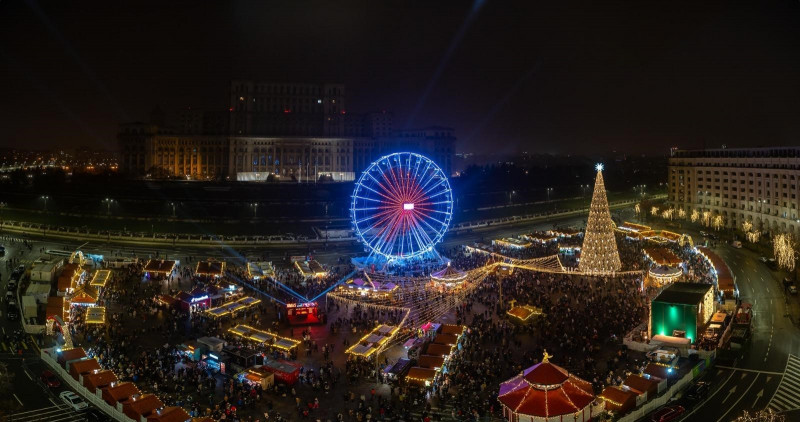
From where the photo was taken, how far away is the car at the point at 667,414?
16.8 meters

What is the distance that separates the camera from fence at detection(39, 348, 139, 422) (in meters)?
17.3

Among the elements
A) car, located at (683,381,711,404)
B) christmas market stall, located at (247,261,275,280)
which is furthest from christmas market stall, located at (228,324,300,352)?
car, located at (683,381,711,404)

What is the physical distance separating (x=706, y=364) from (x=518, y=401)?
9043mm

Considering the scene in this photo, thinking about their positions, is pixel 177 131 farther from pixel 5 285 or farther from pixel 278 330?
pixel 278 330

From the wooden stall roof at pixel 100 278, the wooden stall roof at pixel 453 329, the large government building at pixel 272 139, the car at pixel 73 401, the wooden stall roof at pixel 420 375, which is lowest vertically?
the car at pixel 73 401

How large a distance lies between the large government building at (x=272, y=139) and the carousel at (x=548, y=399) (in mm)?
Answer: 77012

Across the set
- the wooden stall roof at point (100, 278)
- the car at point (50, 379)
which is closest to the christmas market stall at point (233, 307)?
the wooden stall roof at point (100, 278)

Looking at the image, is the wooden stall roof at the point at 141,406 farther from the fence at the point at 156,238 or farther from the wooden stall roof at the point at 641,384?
the fence at the point at 156,238

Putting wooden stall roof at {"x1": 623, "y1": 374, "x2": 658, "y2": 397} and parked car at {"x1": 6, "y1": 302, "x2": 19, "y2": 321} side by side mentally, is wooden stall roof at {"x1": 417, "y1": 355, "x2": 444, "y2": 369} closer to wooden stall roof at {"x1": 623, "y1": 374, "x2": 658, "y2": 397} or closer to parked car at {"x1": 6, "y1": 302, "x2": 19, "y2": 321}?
wooden stall roof at {"x1": 623, "y1": 374, "x2": 658, "y2": 397}

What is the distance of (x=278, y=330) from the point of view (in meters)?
26.0

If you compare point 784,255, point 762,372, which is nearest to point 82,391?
point 762,372

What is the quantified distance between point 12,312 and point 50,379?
9354 millimetres

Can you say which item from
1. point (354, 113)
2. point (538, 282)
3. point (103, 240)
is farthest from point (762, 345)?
point (354, 113)

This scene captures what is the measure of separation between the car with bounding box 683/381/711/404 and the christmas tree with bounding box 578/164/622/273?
15.1 metres
